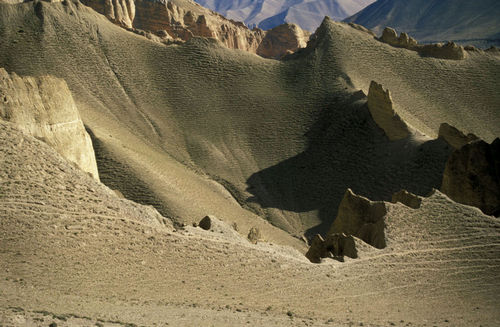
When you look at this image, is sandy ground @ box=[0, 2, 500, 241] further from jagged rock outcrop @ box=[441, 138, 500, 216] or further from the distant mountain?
the distant mountain

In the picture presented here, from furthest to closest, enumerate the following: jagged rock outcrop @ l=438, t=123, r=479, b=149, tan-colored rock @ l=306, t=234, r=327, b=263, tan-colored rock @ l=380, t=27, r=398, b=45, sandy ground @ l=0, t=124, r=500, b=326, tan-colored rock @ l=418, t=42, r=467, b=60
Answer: tan-colored rock @ l=380, t=27, r=398, b=45 < tan-colored rock @ l=418, t=42, r=467, b=60 < jagged rock outcrop @ l=438, t=123, r=479, b=149 < tan-colored rock @ l=306, t=234, r=327, b=263 < sandy ground @ l=0, t=124, r=500, b=326

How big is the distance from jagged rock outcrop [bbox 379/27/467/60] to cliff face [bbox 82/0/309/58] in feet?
108

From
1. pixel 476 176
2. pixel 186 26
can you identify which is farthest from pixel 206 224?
pixel 186 26

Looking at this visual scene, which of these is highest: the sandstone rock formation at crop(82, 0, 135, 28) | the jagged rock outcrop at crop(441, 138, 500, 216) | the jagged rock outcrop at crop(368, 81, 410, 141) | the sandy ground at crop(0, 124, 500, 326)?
the sandy ground at crop(0, 124, 500, 326)

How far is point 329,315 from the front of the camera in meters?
12.1

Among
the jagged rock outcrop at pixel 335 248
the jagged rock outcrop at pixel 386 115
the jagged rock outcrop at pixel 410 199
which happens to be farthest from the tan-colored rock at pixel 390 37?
the jagged rock outcrop at pixel 335 248

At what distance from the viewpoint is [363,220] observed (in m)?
22.2

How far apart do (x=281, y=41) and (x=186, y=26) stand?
23235mm

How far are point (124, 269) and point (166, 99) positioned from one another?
38429 mm

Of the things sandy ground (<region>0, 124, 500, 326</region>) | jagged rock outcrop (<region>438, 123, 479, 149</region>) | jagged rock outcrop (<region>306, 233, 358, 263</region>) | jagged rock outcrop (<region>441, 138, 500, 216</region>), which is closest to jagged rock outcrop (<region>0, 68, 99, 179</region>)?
sandy ground (<region>0, 124, 500, 326</region>)

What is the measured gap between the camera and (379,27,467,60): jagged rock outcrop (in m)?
52.8

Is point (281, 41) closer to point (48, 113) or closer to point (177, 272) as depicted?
point (48, 113)

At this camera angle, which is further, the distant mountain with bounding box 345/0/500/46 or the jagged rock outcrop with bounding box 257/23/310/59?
the distant mountain with bounding box 345/0/500/46

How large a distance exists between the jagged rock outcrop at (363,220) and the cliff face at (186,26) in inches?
2174
